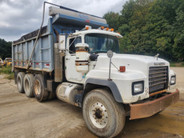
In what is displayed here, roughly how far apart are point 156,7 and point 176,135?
3528cm

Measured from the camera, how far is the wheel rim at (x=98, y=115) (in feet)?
10.1

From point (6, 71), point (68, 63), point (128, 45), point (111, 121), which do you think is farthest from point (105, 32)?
point (128, 45)

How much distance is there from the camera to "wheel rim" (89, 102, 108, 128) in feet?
10.1

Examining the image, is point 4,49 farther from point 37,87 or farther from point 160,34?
point 37,87

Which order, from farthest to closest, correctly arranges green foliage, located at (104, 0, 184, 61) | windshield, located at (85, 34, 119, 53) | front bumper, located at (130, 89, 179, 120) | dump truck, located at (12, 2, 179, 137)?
green foliage, located at (104, 0, 184, 61) < windshield, located at (85, 34, 119, 53) < dump truck, located at (12, 2, 179, 137) < front bumper, located at (130, 89, 179, 120)

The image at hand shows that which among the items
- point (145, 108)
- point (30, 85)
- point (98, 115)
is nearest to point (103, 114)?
point (98, 115)

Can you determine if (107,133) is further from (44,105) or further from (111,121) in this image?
(44,105)

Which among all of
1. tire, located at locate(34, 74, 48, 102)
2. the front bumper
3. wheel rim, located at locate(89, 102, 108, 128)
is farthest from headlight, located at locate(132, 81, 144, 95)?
tire, located at locate(34, 74, 48, 102)

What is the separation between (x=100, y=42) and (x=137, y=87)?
87.7 inches

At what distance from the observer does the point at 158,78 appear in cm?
337

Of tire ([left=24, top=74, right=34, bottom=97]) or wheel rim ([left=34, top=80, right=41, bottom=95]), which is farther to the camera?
tire ([left=24, top=74, right=34, bottom=97])

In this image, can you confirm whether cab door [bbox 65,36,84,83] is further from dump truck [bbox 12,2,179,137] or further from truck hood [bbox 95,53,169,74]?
truck hood [bbox 95,53,169,74]

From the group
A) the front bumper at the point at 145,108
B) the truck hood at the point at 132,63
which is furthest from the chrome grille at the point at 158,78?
the front bumper at the point at 145,108

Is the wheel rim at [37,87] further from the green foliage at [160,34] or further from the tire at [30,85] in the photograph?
the green foliage at [160,34]
